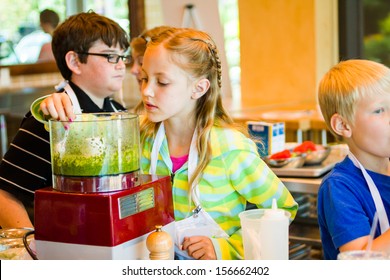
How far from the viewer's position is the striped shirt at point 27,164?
2238mm

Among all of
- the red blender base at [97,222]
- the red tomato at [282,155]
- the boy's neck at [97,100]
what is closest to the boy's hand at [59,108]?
the red blender base at [97,222]

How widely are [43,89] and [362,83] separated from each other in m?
4.72

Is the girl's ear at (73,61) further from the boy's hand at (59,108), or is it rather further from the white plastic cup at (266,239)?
the white plastic cup at (266,239)

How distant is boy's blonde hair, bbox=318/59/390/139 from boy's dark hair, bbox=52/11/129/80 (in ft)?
2.67

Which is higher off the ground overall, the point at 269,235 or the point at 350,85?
the point at 350,85

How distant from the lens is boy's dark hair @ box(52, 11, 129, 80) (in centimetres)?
241

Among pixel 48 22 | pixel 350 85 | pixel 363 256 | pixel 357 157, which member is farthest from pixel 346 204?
pixel 48 22

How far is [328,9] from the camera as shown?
16.3 ft

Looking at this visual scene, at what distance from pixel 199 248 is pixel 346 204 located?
0.38 meters

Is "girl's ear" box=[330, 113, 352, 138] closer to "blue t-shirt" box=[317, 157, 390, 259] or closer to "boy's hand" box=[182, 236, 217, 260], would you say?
"blue t-shirt" box=[317, 157, 390, 259]

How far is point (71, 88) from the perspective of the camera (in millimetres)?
2410

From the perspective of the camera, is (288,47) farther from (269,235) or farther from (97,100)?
(269,235)

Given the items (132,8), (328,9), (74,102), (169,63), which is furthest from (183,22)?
(169,63)

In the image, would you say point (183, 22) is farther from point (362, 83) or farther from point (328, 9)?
point (362, 83)
